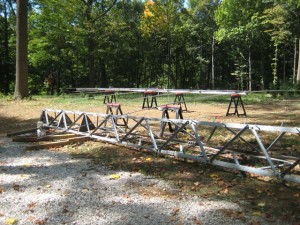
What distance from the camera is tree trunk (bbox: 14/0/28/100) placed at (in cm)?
2142

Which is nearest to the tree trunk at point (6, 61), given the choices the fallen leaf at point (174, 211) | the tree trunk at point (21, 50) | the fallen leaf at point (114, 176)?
the tree trunk at point (21, 50)

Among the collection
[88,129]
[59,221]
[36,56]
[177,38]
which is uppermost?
[177,38]

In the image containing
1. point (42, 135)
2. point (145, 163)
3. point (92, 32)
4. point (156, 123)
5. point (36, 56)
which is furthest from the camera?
point (36, 56)

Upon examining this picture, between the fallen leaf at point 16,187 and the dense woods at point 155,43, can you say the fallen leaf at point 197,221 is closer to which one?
the fallen leaf at point 16,187

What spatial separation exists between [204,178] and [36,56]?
31661mm

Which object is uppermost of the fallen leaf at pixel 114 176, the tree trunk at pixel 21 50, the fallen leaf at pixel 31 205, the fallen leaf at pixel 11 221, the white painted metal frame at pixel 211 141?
the tree trunk at pixel 21 50

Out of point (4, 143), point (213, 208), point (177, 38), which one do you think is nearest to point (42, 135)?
point (4, 143)

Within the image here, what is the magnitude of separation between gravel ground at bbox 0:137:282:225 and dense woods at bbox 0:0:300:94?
22.0 m

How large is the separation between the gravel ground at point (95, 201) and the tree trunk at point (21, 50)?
629 inches

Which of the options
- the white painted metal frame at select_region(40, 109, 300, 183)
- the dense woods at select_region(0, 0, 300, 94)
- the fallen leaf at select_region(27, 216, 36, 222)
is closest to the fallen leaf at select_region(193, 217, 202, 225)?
the white painted metal frame at select_region(40, 109, 300, 183)

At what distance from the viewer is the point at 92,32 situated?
95.6 feet

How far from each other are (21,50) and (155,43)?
997 inches

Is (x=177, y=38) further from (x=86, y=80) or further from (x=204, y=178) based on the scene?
(x=204, y=178)

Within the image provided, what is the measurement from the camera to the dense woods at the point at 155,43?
30.7 m
